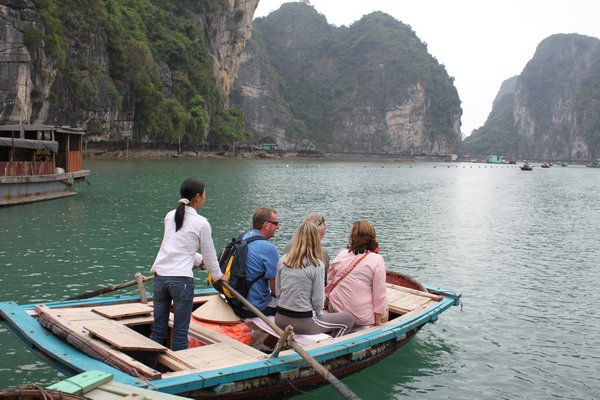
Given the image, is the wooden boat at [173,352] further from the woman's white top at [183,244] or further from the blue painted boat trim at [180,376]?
the woman's white top at [183,244]

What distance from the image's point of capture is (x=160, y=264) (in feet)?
19.3

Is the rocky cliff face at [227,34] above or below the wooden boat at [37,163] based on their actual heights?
above

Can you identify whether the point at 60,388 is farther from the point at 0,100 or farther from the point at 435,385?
the point at 0,100

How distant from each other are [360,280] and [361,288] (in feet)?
0.40

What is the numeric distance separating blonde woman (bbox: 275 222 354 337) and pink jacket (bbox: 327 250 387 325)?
69 cm

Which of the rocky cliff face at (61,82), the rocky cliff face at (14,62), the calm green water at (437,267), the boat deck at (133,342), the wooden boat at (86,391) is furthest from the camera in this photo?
the rocky cliff face at (61,82)

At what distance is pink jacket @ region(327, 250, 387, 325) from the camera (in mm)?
7016

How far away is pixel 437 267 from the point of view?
616 inches

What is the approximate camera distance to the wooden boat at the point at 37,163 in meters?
23.3

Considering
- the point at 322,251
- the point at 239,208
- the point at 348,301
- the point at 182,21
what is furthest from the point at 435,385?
the point at 182,21

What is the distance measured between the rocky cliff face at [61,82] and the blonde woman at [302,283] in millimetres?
38021

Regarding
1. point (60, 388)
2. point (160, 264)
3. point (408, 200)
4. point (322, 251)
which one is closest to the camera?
point (60, 388)

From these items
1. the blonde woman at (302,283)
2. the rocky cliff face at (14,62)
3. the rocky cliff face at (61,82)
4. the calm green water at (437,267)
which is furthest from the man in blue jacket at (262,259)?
the rocky cliff face at (14,62)

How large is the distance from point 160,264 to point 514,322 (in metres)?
7.67
